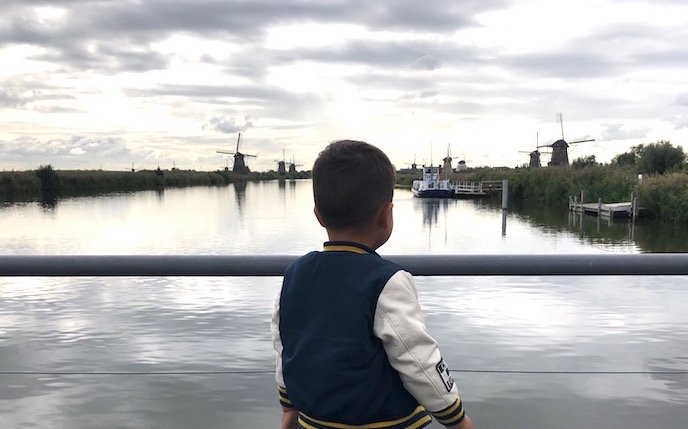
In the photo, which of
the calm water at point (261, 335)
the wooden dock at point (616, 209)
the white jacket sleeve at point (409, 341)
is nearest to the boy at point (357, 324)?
the white jacket sleeve at point (409, 341)

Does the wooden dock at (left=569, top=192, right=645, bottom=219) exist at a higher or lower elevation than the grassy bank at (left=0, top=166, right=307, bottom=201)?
lower

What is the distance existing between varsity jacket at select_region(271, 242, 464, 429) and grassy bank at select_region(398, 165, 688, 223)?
31.6m

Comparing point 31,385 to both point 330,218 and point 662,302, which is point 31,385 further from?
point 662,302

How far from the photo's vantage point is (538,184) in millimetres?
50938

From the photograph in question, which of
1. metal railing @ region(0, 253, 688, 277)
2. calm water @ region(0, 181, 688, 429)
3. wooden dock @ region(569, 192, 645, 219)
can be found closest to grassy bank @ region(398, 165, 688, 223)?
wooden dock @ region(569, 192, 645, 219)

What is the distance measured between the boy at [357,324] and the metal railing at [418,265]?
0.63 metres

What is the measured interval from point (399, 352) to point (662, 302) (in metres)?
11.0

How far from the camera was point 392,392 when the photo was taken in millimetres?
1183

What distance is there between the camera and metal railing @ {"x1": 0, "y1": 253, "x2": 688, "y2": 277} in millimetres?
1845

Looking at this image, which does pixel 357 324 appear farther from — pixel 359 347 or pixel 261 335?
pixel 261 335

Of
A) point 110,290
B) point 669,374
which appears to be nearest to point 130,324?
point 110,290

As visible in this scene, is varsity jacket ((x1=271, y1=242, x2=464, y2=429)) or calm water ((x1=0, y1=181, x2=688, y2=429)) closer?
varsity jacket ((x1=271, y1=242, x2=464, y2=429))

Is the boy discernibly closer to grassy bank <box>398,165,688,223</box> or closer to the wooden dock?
grassy bank <box>398,165,688,223</box>

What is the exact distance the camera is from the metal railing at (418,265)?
72.6 inches
